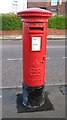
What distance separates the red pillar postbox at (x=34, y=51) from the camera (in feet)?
15.4

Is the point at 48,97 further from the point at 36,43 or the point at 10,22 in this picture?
the point at 10,22

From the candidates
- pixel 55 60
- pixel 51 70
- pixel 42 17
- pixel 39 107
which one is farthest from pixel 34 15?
pixel 55 60

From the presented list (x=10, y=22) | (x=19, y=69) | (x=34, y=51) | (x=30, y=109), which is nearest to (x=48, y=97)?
(x=30, y=109)

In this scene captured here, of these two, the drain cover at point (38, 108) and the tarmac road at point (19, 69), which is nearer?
the drain cover at point (38, 108)

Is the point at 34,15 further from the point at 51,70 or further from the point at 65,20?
the point at 65,20

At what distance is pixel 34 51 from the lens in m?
4.86

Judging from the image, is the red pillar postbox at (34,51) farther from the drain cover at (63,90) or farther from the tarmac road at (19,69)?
the tarmac road at (19,69)

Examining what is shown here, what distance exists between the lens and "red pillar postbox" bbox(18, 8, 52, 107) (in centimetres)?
470

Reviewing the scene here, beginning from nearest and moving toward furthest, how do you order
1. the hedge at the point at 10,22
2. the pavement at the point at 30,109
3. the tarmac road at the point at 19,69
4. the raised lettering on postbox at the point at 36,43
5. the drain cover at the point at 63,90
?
the pavement at the point at 30,109 → the raised lettering on postbox at the point at 36,43 → the drain cover at the point at 63,90 → the tarmac road at the point at 19,69 → the hedge at the point at 10,22

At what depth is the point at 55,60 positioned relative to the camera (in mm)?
9781

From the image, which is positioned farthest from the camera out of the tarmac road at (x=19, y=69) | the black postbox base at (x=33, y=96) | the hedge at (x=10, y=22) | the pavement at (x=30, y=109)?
the hedge at (x=10, y=22)

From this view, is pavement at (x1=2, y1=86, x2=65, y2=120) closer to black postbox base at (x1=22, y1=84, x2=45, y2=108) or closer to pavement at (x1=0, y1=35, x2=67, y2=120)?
pavement at (x1=0, y1=35, x2=67, y2=120)

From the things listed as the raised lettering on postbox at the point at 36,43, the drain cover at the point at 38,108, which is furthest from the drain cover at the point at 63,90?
the raised lettering on postbox at the point at 36,43

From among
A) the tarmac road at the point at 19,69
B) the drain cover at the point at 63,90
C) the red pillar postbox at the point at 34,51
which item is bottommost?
the drain cover at the point at 63,90
